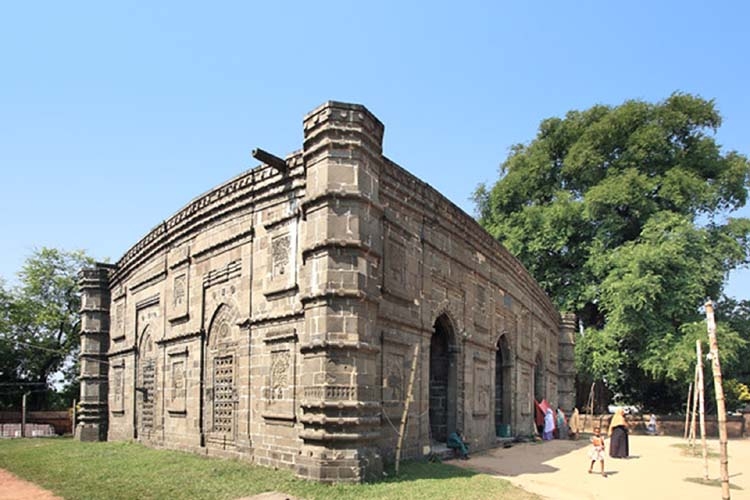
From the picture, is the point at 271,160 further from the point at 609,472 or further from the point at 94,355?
the point at 94,355

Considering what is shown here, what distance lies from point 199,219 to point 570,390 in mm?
17230

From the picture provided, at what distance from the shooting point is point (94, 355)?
66.4ft

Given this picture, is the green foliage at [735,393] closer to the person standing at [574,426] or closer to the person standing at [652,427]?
the person standing at [652,427]

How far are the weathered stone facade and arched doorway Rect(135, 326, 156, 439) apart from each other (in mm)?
62

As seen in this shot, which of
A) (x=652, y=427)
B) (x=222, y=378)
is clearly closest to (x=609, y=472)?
(x=222, y=378)

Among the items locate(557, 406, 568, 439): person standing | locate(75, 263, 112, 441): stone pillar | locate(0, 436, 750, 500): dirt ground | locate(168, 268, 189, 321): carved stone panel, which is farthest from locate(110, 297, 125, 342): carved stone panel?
locate(557, 406, 568, 439): person standing

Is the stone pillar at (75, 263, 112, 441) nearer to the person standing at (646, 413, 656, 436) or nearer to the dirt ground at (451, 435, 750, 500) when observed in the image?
the dirt ground at (451, 435, 750, 500)

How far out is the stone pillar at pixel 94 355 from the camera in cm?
1952

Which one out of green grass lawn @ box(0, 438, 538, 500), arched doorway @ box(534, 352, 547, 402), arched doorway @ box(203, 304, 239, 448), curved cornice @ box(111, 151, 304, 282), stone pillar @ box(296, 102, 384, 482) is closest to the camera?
green grass lawn @ box(0, 438, 538, 500)

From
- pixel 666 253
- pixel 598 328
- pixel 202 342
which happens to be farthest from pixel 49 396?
pixel 666 253

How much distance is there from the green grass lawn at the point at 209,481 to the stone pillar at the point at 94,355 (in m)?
6.16

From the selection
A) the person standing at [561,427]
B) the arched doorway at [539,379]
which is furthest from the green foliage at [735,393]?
the person standing at [561,427]

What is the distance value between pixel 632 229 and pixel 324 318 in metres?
20.6

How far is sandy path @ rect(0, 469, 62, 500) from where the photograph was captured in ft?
31.3
